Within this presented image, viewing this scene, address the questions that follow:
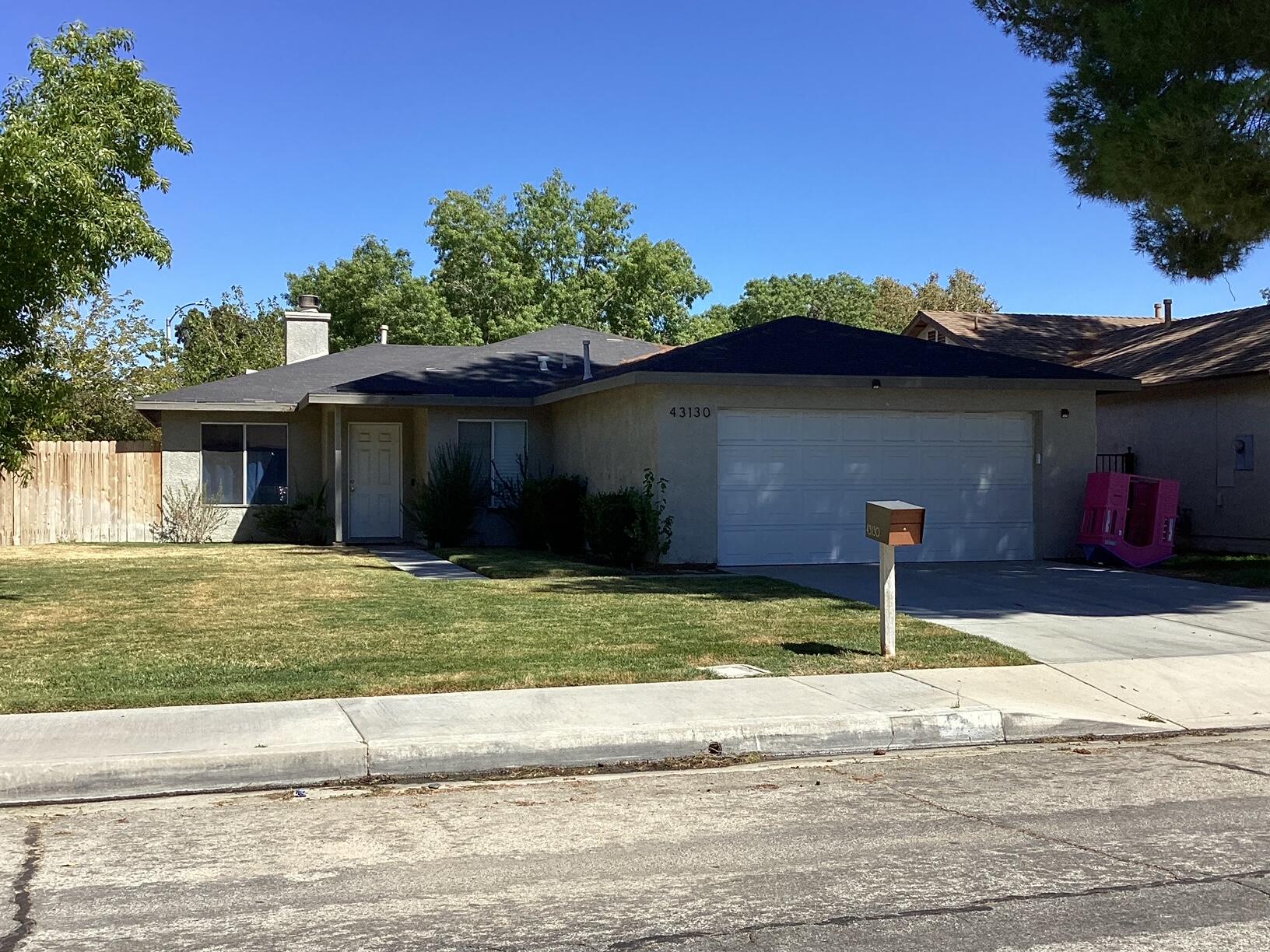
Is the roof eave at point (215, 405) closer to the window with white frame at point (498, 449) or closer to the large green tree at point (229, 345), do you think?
the window with white frame at point (498, 449)

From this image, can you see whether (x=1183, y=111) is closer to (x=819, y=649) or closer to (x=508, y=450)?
(x=819, y=649)

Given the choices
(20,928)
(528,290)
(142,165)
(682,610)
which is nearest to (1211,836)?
(20,928)

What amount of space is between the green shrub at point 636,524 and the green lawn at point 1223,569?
6850 mm

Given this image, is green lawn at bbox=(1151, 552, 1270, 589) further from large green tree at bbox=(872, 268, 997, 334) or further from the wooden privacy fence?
large green tree at bbox=(872, 268, 997, 334)

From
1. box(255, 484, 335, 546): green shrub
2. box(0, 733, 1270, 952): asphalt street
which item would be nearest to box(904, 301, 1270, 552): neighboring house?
box(0, 733, 1270, 952): asphalt street

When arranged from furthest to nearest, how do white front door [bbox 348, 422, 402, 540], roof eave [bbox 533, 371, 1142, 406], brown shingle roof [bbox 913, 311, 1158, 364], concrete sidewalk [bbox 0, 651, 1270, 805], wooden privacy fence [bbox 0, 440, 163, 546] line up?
brown shingle roof [bbox 913, 311, 1158, 364], white front door [bbox 348, 422, 402, 540], wooden privacy fence [bbox 0, 440, 163, 546], roof eave [bbox 533, 371, 1142, 406], concrete sidewalk [bbox 0, 651, 1270, 805]

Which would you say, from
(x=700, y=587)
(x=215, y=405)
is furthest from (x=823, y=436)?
(x=215, y=405)

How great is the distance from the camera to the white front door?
23.9 metres

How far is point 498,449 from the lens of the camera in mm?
22875

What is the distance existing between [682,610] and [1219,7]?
922 centimetres

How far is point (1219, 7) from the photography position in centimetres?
1424

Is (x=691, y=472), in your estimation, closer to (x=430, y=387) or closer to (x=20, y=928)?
(x=430, y=387)

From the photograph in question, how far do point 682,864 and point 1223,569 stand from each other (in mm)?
14237

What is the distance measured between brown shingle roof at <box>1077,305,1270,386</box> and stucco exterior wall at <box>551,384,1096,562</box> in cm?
331
